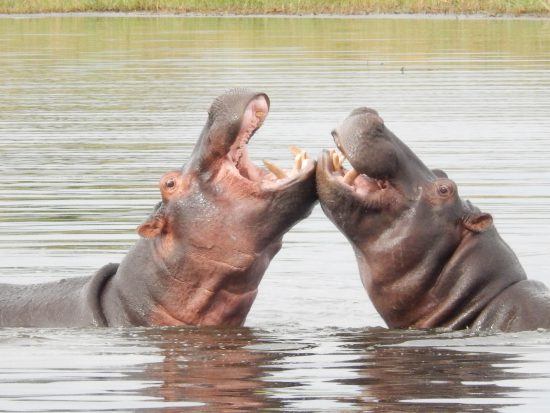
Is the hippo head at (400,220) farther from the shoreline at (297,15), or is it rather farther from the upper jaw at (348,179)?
the shoreline at (297,15)

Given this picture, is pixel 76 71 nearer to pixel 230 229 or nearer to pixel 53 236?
pixel 53 236

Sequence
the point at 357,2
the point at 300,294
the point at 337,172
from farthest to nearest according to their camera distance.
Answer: the point at 357,2, the point at 300,294, the point at 337,172

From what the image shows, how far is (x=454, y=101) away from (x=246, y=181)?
1255cm

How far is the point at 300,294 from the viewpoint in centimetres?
957

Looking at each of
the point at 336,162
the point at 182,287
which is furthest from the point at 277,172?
the point at 182,287

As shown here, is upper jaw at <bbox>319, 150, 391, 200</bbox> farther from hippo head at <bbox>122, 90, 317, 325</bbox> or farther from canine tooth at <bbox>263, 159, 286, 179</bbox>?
canine tooth at <bbox>263, 159, 286, 179</bbox>

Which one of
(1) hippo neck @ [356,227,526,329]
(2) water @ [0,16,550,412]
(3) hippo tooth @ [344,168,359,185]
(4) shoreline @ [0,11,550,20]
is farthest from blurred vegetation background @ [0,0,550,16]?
(3) hippo tooth @ [344,168,359,185]

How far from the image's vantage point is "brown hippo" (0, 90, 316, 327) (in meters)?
7.79

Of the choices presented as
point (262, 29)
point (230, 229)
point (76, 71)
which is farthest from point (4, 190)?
point (262, 29)

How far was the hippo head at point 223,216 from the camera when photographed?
7777mm

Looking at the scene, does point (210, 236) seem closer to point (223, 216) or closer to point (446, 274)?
point (223, 216)

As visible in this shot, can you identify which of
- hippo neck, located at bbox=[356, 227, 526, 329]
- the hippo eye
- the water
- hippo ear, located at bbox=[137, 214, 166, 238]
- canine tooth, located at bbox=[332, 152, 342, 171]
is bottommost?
the water

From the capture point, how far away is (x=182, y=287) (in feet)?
26.5

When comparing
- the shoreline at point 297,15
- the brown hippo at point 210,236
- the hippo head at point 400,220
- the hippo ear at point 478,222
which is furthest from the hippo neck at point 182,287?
the shoreline at point 297,15
